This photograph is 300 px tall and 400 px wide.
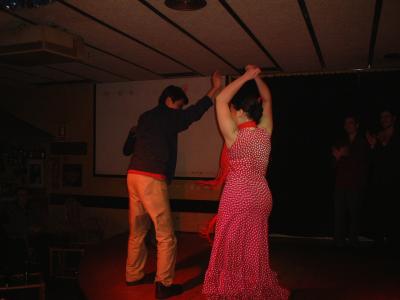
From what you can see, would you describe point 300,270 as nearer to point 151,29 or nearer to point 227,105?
point 227,105

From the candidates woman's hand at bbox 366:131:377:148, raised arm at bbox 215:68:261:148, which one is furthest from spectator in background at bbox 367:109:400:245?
raised arm at bbox 215:68:261:148

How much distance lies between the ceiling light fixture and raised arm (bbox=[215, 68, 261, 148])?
34.5 inches

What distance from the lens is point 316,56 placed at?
4172mm

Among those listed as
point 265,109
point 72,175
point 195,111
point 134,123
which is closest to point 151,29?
point 195,111

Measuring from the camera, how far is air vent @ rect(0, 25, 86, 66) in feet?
10.4

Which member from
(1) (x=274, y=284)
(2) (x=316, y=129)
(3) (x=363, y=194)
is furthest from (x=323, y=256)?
(1) (x=274, y=284)

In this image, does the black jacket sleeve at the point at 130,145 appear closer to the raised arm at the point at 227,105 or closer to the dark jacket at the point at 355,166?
the raised arm at the point at 227,105

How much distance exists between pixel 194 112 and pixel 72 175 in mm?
3937

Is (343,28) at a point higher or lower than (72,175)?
higher

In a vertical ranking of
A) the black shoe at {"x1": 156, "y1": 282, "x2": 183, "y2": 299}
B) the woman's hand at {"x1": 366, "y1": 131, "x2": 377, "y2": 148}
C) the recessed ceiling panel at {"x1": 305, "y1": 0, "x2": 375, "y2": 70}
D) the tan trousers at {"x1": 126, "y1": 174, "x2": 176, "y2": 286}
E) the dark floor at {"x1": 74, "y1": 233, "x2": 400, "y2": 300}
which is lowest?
the dark floor at {"x1": 74, "y1": 233, "x2": 400, "y2": 300}

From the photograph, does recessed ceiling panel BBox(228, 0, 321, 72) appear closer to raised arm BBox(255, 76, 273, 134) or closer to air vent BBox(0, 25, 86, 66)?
raised arm BBox(255, 76, 273, 134)

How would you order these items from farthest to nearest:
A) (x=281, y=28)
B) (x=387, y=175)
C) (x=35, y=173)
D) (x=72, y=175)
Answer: (x=35, y=173)
(x=72, y=175)
(x=387, y=175)
(x=281, y=28)

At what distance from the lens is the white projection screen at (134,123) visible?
5.51 meters

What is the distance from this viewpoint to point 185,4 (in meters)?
2.70
